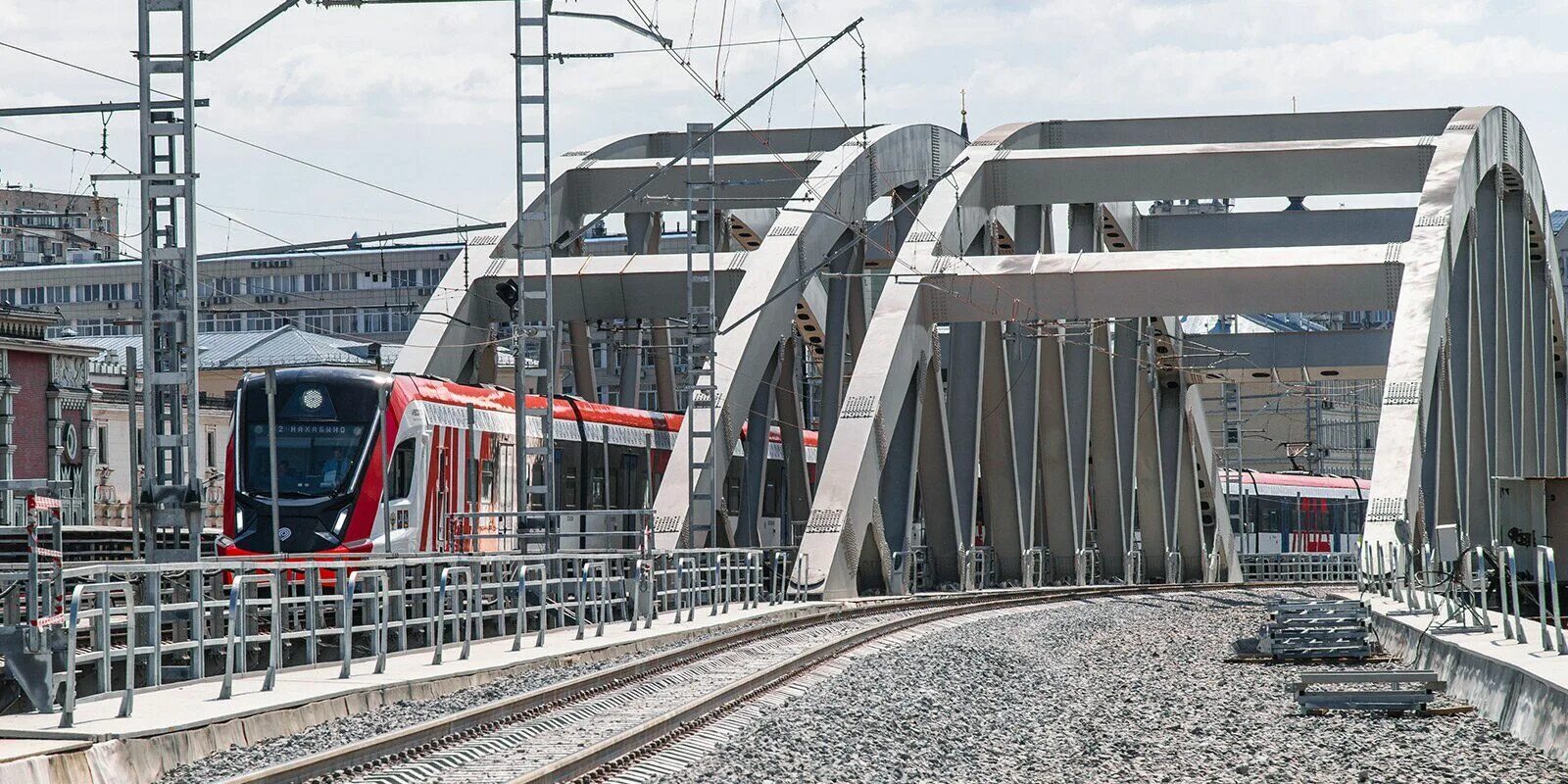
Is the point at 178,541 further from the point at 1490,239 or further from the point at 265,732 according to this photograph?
the point at 1490,239

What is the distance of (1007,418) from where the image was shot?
132 feet

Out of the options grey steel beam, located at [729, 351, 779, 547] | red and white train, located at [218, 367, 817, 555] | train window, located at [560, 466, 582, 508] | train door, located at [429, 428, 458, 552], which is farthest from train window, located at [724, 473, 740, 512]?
train door, located at [429, 428, 458, 552]

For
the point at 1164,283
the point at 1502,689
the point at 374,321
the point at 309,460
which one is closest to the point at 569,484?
the point at 309,460

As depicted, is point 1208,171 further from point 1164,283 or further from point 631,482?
point 631,482

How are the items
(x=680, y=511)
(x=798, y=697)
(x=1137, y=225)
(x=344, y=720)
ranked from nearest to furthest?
(x=344, y=720)
(x=798, y=697)
(x=680, y=511)
(x=1137, y=225)

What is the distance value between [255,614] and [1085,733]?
7277mm

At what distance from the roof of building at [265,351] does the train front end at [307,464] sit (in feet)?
139

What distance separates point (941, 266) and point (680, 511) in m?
6.20

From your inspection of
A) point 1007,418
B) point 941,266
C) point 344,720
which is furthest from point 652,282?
point 344,720

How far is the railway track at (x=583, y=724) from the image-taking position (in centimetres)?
1089

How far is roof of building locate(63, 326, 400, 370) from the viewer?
233ft

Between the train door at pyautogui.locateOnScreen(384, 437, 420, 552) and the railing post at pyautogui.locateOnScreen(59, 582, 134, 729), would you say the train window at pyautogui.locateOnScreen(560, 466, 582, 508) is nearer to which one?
the train door at pyautogui.locateOnScreen(384, 437, 420, 552)

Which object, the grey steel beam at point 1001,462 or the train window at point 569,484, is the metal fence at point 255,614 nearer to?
the train window at point 569,484

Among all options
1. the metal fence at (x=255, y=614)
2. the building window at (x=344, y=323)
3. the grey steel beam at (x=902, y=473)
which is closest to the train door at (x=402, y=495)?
the metal fence at (x=255, y=614)
